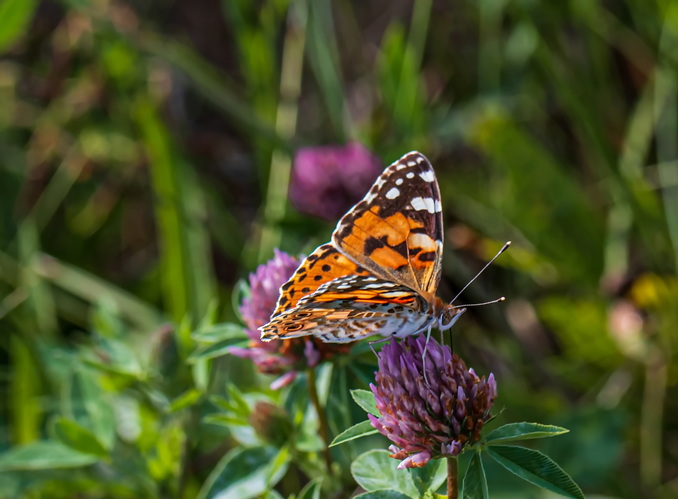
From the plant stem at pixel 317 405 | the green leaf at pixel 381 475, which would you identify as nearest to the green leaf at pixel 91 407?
the plant stem at pixel 317 405

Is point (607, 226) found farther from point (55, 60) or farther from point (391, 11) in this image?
point (55, 60)

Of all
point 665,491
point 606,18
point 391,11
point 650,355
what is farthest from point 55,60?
point 665,491

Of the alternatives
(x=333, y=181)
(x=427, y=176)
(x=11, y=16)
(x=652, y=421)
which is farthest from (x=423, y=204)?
(x=11, y=16)

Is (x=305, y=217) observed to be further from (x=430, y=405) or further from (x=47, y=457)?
(x=430, y=405)

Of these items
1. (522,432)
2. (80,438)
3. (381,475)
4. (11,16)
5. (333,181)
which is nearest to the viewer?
(522,432)

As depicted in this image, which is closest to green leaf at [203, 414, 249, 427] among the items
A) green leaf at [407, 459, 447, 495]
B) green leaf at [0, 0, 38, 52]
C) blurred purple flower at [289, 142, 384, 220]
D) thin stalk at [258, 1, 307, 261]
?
green leaf at [407, 459, 447, 495]

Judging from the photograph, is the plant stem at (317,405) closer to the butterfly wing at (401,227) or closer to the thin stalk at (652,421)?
the butterfly wing at (401,227)

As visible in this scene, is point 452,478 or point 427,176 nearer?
point 452,478
